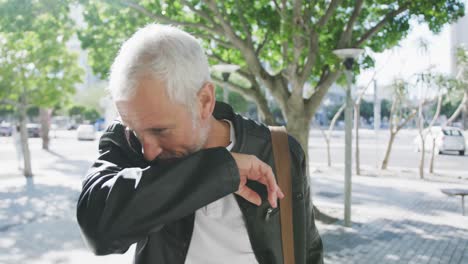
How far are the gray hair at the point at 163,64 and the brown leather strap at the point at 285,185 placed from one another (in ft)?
1.14

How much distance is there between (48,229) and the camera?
783cm

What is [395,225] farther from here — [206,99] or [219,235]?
[206,99]

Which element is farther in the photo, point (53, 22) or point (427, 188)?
point (427, 188)

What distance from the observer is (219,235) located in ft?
4.22

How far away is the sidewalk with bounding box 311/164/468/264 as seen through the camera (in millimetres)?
6234

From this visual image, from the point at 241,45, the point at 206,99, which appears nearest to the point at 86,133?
the point at 241,45

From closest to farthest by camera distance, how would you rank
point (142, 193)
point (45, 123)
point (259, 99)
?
1. point (142, 193)
2. point (259, 99)
3. point (45, 123)

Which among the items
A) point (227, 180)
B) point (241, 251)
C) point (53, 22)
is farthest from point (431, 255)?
point (53, 22)

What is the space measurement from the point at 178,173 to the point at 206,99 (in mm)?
276

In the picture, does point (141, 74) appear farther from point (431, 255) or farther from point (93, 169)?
point (431, 255)

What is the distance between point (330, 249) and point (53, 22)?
243 inches

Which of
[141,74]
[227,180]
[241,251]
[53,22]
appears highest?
[53,22]

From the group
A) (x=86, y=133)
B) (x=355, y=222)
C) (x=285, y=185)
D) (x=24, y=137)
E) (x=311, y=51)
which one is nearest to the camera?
(x=285, y=185)

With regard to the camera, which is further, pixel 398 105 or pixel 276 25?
pixel 398 105
